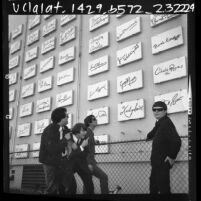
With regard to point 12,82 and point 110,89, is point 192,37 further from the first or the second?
point 12,82

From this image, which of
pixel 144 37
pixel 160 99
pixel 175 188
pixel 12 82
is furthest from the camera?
pixel 12 82

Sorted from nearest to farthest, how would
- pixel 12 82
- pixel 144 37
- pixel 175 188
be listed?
1. pixel 175 188
2. pixel 144 37
3. pixel 12 82

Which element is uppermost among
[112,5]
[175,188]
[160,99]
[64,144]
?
[112,5]

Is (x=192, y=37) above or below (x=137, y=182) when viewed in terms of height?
above

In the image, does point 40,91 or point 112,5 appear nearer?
point 112,5

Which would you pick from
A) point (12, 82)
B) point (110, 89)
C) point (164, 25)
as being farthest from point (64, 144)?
point (164, 25)

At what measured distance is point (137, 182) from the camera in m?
1.29

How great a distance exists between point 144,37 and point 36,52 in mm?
725
